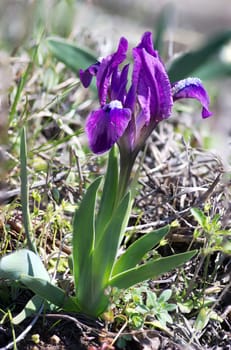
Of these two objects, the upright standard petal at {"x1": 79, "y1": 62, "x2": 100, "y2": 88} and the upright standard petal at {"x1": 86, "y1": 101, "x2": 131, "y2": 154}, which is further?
the upright standard petal at {"x1": 79, "y1": 62, "x2": 100, "y2": 88}

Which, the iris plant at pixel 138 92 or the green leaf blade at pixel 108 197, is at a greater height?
the iris plant at pixel 138 92

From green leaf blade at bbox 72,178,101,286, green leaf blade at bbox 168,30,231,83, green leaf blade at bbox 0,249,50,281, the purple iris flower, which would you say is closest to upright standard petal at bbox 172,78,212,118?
the purple iris flower

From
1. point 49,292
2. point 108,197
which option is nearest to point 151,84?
point 108,197

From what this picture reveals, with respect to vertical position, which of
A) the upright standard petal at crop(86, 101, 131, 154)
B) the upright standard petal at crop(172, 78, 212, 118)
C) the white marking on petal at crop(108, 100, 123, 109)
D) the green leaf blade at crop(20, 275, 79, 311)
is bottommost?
the green leaf blade at crop(20, 275, 79, 311)

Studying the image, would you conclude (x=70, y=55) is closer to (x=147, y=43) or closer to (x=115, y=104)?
(x=147, y=43)

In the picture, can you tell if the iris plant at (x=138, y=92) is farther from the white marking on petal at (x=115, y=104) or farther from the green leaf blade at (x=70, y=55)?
the green leaf blade at (x=70, y=55)

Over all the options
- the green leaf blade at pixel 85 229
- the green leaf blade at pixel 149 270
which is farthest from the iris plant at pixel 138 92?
the green leaf blade at pixel 149 270

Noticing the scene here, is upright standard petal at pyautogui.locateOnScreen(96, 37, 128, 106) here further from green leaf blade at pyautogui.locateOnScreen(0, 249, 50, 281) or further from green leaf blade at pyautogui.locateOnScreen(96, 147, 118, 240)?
green leaf blade at pyautogui.locateOnScreen(0, 249, 50, 281)
